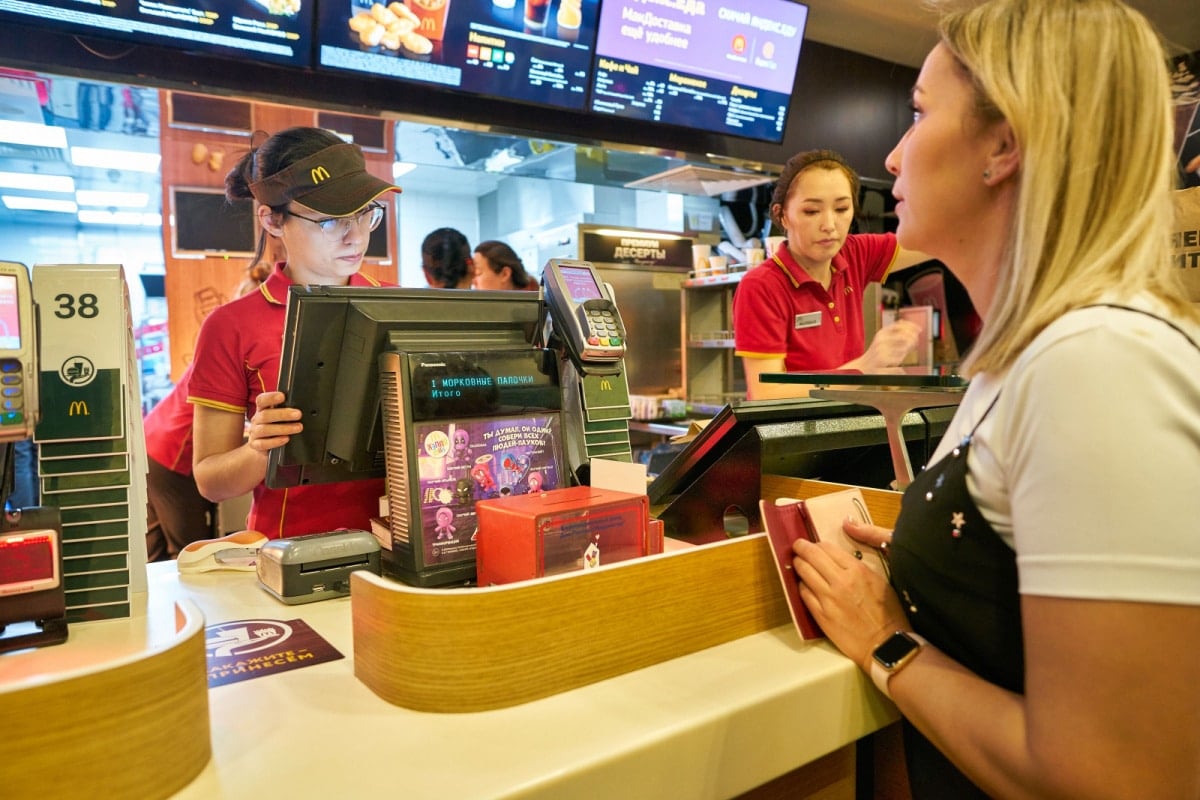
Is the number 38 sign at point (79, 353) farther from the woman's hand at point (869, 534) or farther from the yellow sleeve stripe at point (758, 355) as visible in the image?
the yellow sleeve stripe at point (758, 355)

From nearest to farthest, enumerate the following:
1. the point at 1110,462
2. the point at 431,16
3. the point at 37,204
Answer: the point at 1110,462 → the point at 431,16 → the point at 37,204

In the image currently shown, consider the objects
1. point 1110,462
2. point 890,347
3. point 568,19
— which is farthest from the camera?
point 568,19

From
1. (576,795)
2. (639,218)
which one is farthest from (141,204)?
(576,795)

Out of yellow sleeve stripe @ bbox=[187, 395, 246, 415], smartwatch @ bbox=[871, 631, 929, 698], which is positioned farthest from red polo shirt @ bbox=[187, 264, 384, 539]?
smartwatch @ bbox=[871, 631, 929, 698]

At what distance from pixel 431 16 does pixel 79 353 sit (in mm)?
2378

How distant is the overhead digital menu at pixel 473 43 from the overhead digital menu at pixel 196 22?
0.09m

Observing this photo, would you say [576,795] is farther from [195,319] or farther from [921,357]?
[921,357]

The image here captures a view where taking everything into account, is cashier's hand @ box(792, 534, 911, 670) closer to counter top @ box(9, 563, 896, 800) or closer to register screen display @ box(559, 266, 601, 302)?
counter top @ box(9, 563, 896, 800)

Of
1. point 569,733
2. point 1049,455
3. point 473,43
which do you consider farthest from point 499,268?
point 1049,455

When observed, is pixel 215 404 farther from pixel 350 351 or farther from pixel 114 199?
pixel 114 199

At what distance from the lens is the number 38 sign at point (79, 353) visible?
1.14 meters

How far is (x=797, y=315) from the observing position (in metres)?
2.61

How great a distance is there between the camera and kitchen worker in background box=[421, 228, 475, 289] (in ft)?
12.1

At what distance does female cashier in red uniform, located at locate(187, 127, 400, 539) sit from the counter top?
650mm
